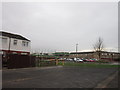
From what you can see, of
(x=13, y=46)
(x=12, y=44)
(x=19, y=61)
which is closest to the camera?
(x=19, y=61)

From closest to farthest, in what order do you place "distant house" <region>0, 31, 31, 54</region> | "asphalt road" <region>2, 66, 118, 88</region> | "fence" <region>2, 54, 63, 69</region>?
"asphalt road" <region>2, 66, 118, 88</region> → "fence" <region>2, 54, 63, 69</region> → "distant house" <region>0, 31, 31, 54</region>

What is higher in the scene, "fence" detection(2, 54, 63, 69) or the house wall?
the house wall

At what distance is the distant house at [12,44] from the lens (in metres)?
29.4

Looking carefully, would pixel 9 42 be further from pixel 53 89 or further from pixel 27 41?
pixel 53 89

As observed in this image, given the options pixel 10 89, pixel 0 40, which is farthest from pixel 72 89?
pixel 0 40

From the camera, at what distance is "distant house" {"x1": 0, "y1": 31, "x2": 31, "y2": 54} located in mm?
29391

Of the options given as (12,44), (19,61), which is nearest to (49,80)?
(19,61)

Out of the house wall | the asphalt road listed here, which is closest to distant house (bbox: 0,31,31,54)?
the house wall

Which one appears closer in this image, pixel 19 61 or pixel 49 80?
pixel 49 80

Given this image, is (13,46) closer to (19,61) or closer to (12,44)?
(12,44)

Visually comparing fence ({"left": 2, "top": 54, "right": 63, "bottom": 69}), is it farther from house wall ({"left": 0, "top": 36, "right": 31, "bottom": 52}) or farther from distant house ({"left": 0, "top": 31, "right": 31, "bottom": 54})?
house wall ({"left": 0, "top": 36, "right": 31, "bottom": 52})

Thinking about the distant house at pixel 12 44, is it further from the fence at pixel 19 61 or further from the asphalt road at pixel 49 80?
the asphalt road at pixel 49 80

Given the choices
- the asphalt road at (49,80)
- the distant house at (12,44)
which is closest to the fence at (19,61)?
the asphalt road at (49,80)

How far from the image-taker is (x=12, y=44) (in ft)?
102
